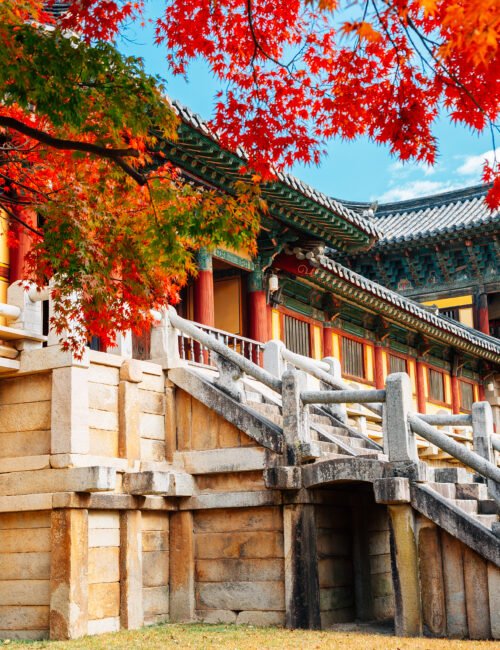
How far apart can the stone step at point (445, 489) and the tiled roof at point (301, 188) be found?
5.05 meters

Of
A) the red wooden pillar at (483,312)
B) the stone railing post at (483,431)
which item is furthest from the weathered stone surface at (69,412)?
the red wooden pillar at (483,312)

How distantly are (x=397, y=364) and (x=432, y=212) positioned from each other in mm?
14538

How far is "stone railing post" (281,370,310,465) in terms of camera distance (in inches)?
470

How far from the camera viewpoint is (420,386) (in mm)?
26500

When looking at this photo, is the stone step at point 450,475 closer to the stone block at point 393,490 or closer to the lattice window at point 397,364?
the stone block at point 393,490

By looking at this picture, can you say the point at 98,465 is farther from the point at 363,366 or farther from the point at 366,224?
the point at 363,366

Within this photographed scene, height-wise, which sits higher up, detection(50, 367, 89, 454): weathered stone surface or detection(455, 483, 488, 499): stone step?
detection(50, 367, 89, 454): weathered stone surface

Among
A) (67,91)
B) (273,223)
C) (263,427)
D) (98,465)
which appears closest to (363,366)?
(273,223)

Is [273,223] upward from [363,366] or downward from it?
upward

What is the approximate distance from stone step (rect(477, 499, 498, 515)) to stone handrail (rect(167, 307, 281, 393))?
10.1 feet

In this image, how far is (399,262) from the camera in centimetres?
3266

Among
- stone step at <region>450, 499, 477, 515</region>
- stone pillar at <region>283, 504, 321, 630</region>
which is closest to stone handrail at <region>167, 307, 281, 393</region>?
stone pillar at <region>283, 504, 321, 630</region>

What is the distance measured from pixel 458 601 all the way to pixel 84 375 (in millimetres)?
4937

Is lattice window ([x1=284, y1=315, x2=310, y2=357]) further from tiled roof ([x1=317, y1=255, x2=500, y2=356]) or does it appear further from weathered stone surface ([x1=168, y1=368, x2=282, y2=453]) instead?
weathered stone surface ([x1=168, y1=368, x2=282, y2=453])
